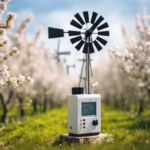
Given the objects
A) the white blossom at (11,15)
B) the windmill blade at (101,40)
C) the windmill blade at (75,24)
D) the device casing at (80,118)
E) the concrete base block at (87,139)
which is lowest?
the concrete base block at (87,139)

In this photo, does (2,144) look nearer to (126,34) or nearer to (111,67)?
(126,34)

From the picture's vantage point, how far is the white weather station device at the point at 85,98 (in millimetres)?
5016

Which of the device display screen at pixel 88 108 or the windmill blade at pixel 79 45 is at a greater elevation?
the windmill blade at pixel 79 45

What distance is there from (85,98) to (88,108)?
0.96ft

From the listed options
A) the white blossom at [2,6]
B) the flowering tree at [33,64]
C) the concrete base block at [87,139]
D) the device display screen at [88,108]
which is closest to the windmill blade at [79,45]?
the device display screen at [88,108]

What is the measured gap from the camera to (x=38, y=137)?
5.73 m

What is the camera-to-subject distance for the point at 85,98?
16.6ft

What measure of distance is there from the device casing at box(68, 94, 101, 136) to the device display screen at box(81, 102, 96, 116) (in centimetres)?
7

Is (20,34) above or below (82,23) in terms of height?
above

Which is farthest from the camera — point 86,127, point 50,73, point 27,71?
point 50,73

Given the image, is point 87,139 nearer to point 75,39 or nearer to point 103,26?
point 75,39

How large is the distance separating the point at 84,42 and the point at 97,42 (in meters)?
0.38

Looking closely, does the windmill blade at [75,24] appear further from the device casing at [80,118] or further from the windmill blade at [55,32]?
the device casing at [80,118]

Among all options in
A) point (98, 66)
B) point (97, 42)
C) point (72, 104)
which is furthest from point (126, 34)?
point (98, 66)
